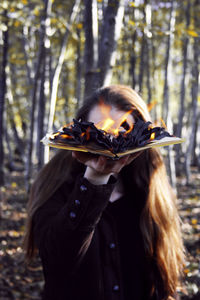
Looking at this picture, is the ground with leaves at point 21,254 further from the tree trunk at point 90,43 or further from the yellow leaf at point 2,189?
the tree trunk at point 90,43

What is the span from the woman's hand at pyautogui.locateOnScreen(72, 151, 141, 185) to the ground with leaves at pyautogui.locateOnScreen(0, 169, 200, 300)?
7.20ft

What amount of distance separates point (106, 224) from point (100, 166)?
522 mm

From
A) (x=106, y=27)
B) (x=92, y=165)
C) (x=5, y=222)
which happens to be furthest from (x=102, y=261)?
(x=5, y=222)

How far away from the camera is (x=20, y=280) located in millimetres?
4035

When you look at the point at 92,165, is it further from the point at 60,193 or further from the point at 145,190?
the point at 145,190

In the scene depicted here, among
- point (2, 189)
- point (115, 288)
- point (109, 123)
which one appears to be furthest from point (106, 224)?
point (2, 189)

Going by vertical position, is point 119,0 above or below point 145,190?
above

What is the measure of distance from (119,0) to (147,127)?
7.03ft

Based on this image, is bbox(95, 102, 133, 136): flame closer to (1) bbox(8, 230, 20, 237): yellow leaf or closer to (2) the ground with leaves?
(2) the ground with leaves

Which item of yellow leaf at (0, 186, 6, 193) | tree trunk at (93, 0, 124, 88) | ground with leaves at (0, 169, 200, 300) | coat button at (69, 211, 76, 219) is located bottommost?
ground with leaves at (0, 169, 200, 300)

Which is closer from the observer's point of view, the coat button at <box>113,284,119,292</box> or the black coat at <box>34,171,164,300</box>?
the black coat at <box>34,171,164,300</box>

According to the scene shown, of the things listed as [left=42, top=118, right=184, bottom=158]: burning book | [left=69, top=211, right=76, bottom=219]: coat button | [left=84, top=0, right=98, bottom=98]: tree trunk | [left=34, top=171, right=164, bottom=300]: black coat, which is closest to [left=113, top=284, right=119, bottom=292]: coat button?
[left=34, top=171, right=164, bottom=300]: black coat

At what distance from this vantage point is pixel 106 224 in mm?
1545

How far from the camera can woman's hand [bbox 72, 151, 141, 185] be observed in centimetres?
116
